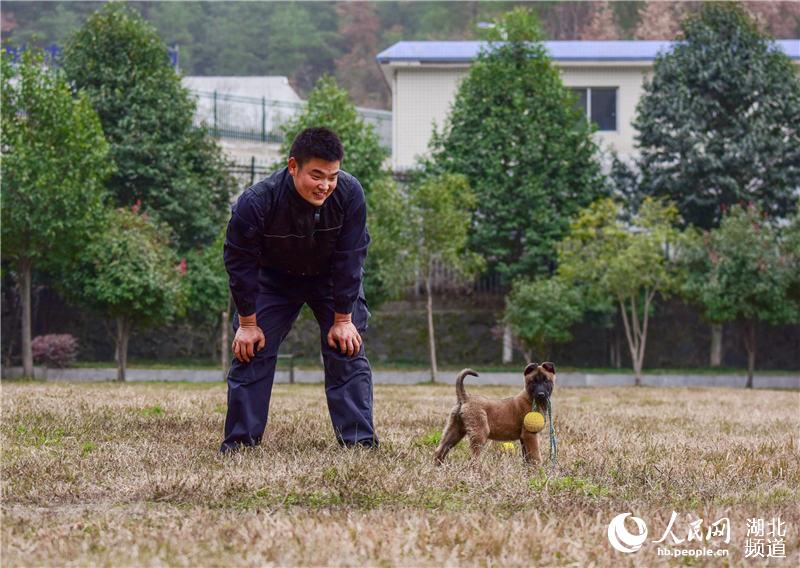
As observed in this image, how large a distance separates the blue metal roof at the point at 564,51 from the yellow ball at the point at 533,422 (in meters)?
31.8

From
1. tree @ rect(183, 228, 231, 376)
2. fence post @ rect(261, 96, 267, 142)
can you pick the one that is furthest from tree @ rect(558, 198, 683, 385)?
fence post @ rect(261, 96, 267, 142)

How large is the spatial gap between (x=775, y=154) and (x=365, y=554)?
29.3 meters

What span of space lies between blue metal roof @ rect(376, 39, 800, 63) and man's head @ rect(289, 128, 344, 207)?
31575mm

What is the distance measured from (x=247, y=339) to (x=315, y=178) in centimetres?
115

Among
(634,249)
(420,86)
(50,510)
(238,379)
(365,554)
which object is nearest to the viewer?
(365,554)

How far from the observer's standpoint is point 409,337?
103 ft

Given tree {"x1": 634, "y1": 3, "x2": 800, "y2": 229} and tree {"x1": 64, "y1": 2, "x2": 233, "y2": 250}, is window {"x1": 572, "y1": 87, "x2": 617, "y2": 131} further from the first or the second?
Result: tree {"x1": 64, "y1": 2, "x2": 233, "y2": 250}

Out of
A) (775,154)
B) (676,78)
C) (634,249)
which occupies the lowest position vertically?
(634,249)

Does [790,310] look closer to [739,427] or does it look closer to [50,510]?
[739,427]

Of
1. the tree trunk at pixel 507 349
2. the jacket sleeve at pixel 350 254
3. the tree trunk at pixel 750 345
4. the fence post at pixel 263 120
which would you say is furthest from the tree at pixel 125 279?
the jacket sleeve at pixel 350 254

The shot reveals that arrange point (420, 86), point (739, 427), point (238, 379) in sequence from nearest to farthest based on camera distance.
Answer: point (238, 379), point (739, 427), point (420, 86)

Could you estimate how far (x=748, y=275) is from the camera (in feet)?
86.9

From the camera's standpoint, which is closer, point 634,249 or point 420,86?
point 634,249

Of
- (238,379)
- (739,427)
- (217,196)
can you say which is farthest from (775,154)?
(238,379)
